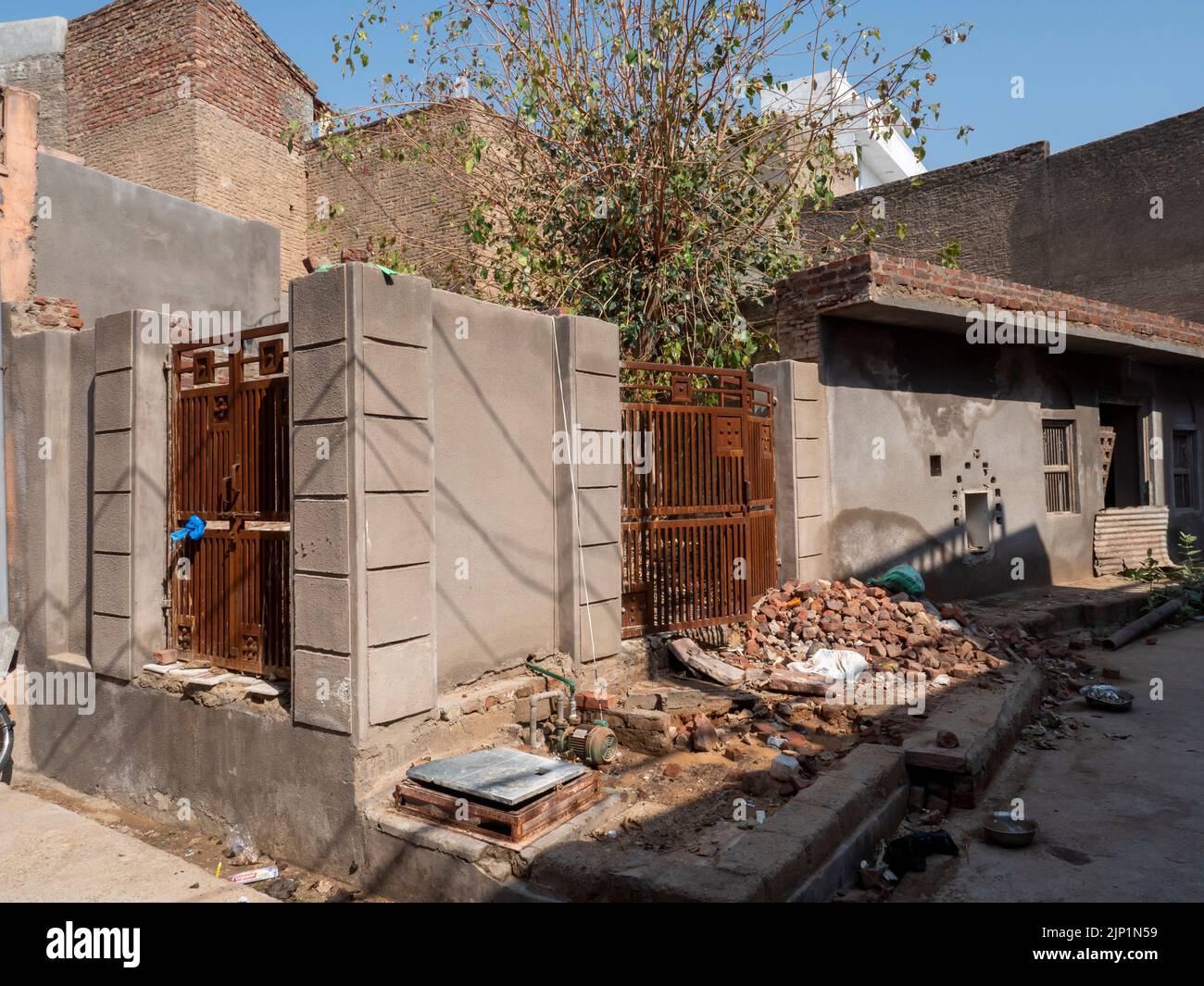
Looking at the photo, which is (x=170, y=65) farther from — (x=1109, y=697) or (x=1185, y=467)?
(x=1185, y=467)

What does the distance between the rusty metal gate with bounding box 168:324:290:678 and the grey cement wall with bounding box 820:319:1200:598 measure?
17.9 ft

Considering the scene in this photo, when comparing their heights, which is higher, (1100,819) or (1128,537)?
(1128,537)

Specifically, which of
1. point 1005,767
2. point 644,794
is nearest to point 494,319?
point 644,794

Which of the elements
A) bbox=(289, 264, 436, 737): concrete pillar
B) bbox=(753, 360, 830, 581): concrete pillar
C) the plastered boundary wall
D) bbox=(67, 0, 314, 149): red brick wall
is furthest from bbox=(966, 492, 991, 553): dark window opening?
bbox=(67, 0, 314, 149): red brick wall

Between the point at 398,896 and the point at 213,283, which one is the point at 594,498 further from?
the point at 213,283

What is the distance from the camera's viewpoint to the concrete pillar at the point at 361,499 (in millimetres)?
4312

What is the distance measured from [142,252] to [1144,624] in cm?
1123

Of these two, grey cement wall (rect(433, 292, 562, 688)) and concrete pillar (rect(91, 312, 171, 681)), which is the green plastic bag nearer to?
grey cement wall (rect(433, 292, 562, 688))

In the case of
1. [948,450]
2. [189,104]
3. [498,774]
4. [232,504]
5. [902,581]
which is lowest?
[498,774]

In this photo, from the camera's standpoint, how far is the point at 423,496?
464 centimetres

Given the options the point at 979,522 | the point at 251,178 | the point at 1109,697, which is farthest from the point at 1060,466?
the point at 251,178

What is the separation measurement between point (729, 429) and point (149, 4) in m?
16.7

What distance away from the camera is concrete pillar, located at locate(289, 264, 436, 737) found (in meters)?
4.31

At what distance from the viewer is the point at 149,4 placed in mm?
16375
